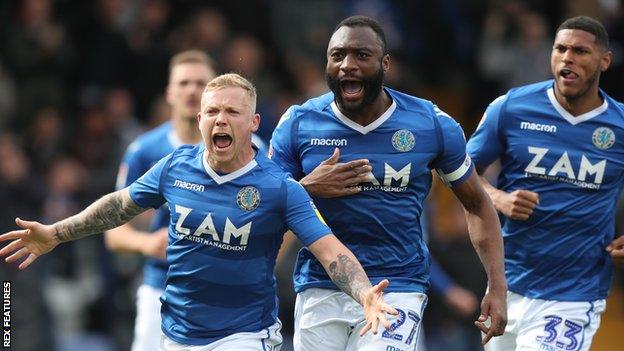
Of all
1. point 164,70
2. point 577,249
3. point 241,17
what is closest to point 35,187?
point 164,70

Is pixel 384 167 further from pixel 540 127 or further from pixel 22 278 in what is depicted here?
pixel 22 278

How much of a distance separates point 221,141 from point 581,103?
8.27ft

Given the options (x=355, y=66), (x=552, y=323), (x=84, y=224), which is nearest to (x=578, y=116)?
(x=552, y=323)

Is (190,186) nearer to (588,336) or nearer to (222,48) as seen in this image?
(588,336)

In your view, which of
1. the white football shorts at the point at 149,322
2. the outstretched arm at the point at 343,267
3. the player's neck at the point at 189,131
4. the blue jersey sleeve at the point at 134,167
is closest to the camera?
the outstretched arm at the point at 343,267

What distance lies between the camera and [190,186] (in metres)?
8.00

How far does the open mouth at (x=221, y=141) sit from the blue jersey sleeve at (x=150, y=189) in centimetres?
41

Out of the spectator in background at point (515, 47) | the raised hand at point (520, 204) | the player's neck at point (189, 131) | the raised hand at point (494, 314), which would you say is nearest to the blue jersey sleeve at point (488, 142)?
the raised hand at point (520, 204)

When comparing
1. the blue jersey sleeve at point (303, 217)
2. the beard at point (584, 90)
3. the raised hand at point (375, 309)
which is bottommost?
the raised hand at point (375, 309)

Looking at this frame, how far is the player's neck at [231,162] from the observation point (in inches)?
313

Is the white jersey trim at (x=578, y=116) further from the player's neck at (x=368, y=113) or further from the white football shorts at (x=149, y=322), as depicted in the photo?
the white football shorts at (x=149, y=322)

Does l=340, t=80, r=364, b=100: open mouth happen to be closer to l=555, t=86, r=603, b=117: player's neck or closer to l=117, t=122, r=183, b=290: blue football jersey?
l=555, t=86, r=603, b=117: player's neck

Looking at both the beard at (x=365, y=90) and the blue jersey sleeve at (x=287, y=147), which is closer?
the beard at (x=365, y=90)

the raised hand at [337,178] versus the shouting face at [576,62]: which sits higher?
the shouting face at [576,62]
